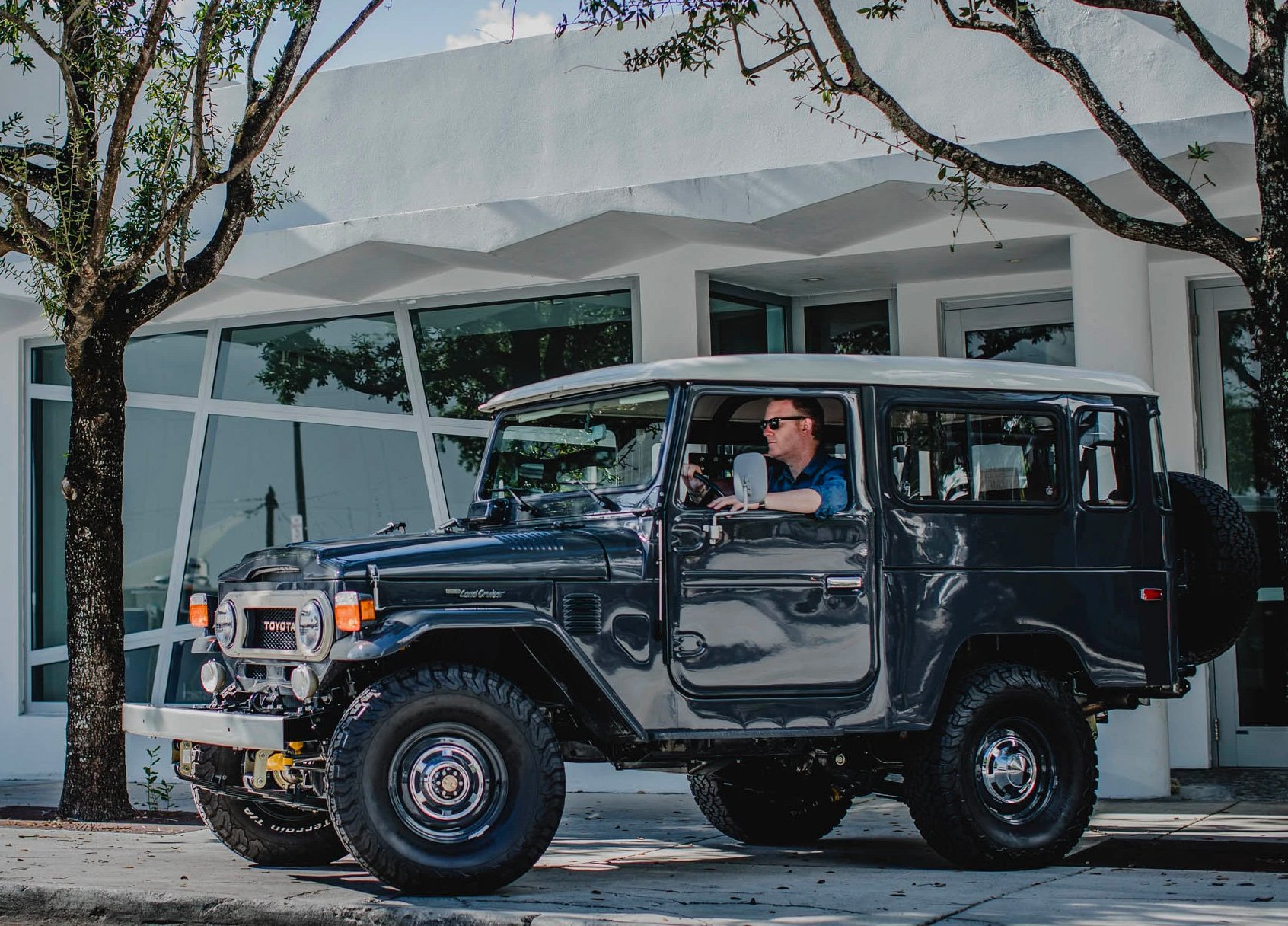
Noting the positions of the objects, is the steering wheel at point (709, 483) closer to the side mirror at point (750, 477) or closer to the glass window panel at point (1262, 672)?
the side mirror at point (750, 477)

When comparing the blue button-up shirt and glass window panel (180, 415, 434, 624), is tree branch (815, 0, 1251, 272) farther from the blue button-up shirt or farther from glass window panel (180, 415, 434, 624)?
glass window panel (180, 415, 434, 624)

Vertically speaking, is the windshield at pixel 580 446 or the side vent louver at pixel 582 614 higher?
the windshield at pixel 580 446

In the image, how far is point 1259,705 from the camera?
10.7 m

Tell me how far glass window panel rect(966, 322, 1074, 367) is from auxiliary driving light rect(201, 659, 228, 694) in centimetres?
654

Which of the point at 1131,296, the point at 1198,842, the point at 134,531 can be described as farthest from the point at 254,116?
the point at 1198,842

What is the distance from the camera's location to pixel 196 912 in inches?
238

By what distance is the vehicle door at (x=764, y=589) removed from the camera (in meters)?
6.39

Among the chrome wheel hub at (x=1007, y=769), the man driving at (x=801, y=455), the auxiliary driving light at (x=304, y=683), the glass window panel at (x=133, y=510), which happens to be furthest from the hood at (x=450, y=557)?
the glass window panel at (x=133, y=510)

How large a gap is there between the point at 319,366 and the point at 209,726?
23.3 feet

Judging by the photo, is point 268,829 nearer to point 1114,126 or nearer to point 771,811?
point 771,811

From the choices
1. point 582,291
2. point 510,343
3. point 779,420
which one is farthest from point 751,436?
point 510,343

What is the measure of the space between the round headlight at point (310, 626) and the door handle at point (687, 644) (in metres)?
1.45

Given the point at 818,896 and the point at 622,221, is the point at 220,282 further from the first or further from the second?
the point at 818,896

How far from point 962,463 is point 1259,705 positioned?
4.99 meters
